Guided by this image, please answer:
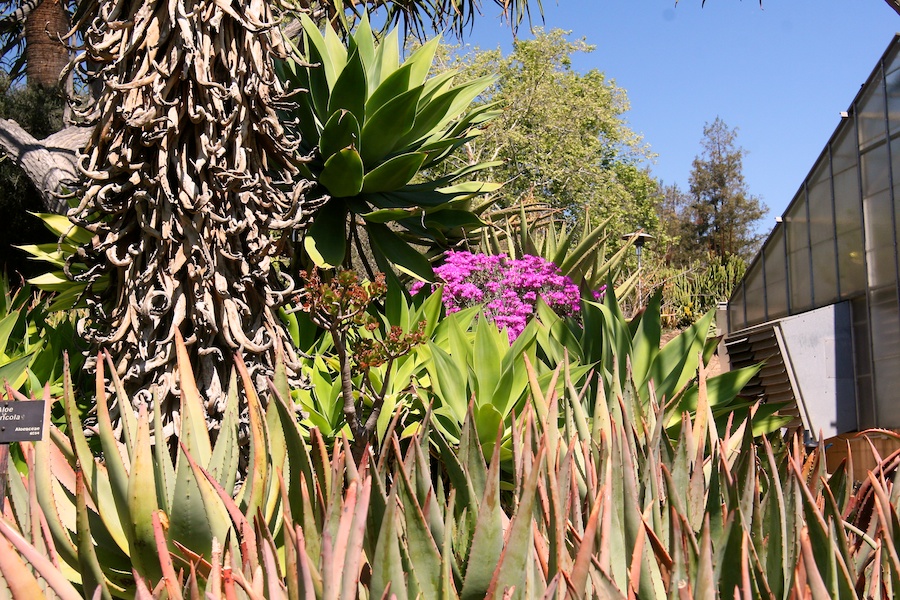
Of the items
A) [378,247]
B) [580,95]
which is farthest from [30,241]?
[580,95]

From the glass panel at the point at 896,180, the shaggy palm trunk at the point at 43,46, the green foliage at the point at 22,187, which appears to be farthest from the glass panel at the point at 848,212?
the green foliage at the point at 22,187

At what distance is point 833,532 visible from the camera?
3.96 ft

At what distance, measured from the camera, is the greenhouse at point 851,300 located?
7289mm

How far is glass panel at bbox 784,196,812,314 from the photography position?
872cm

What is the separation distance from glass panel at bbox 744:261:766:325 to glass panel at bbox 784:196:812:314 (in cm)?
69

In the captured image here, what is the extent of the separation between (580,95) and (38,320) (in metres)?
22.1

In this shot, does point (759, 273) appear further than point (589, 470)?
Yes

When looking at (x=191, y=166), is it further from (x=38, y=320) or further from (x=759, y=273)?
(x=759, y=273)

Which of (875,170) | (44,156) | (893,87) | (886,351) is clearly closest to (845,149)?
(875,170)

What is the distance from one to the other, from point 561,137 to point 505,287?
704 inches

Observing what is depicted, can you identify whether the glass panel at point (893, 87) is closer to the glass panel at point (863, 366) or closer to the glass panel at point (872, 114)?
the glass panel at point (872, 114)

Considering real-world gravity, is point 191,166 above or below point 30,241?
below

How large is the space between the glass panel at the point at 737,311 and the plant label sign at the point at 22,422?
31.4 ft

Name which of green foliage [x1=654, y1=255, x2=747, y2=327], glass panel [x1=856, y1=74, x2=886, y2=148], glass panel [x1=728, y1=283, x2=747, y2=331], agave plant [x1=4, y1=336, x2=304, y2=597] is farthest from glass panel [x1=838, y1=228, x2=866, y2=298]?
green foliage [x1=654, y1=255, x2=747, y2=327]
